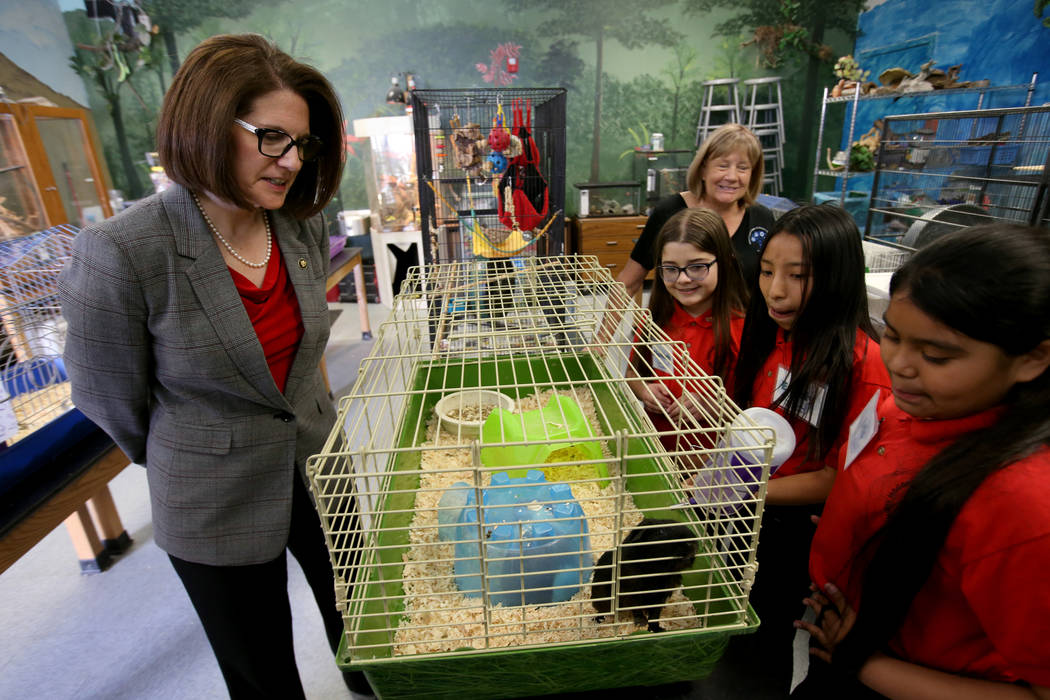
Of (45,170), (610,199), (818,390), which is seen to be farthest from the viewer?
(610,199)

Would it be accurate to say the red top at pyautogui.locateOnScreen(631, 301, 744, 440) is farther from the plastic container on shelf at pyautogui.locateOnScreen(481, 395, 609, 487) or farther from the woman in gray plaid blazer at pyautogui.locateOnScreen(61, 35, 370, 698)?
the woman in gray plaid blazer at pyautogui.locateOnScreen(61, 35, 370, 698)

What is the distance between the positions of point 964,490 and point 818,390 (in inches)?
15.5

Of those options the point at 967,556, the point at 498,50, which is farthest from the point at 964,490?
the point at 498,50

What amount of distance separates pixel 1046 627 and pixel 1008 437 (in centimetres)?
20

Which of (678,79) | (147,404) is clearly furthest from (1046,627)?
(678,79)

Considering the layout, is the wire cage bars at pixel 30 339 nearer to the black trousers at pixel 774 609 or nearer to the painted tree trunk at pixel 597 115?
the black trousers at pixel 774 609

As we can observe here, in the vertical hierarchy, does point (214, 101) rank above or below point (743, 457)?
above

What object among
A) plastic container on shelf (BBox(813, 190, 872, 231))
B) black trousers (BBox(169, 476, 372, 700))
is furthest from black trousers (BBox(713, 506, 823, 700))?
plastic container on shelf (BBox(813, 190, 872, 231))

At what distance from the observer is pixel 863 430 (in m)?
0.86

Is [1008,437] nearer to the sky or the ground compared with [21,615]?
nearer to the sky

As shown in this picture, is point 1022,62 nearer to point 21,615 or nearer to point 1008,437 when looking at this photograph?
point 1008,437

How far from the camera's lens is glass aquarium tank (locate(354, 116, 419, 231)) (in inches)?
170

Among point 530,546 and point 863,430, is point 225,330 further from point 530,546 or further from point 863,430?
point 863,430

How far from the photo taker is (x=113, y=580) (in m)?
1.90
